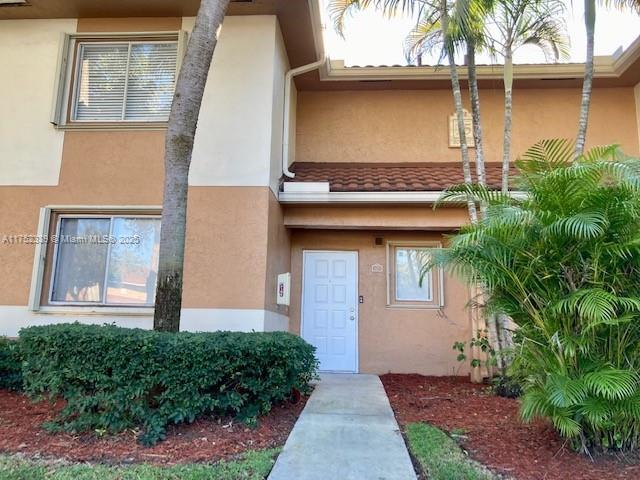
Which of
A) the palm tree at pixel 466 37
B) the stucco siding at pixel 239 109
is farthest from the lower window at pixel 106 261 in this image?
the palm tree at pixel 466 37

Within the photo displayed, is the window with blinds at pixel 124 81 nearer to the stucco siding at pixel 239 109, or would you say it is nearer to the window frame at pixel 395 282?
the stucco siding at pixel 239 109

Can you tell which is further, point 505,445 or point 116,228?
point 116,228

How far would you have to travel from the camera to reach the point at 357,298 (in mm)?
9023

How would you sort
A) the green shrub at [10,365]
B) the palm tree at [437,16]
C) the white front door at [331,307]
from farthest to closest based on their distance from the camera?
the white front door at [331,307] < the palm tree at [437,16] < the green shrub at [10,365]

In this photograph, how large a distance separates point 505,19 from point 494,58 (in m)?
0.69

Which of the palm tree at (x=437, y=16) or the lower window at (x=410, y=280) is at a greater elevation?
the palm tree at (x=437, y=16)

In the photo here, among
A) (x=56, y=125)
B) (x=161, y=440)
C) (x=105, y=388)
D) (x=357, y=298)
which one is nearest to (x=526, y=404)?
(x=161, y=440)

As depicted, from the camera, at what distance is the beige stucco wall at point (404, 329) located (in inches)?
344

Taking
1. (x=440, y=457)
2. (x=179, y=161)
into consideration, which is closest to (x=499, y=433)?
(x=440, y=457)

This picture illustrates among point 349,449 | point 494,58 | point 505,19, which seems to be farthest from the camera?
point 494,58

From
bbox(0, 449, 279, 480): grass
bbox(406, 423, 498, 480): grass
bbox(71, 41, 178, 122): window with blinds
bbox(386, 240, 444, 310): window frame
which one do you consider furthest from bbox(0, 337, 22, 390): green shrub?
bbox(386, 240, 444, 310): window frame

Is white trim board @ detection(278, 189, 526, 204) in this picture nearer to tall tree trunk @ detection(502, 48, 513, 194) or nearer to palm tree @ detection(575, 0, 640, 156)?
tall tree trunk @ detection(502, 48, 513, 194)

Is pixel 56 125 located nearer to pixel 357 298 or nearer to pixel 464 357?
pixel 357 298

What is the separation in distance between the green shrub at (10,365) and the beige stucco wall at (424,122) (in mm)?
6134
